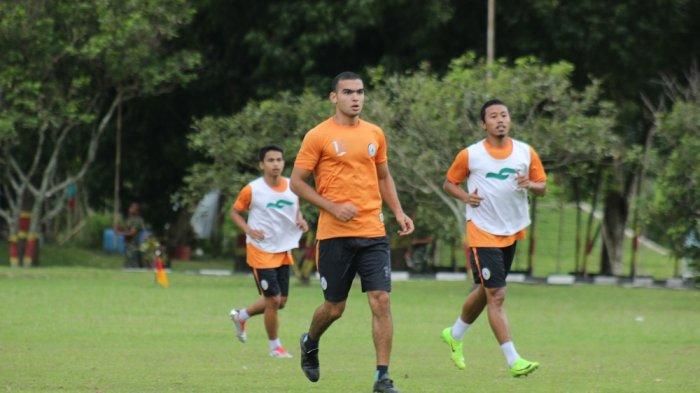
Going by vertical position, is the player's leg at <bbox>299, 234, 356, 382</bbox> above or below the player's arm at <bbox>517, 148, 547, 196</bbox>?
below

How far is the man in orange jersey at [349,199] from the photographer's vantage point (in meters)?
12.1

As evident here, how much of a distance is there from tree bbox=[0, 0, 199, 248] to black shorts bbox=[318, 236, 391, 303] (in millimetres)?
23861

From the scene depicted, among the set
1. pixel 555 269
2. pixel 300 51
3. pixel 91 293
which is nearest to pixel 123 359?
pixel 91 293

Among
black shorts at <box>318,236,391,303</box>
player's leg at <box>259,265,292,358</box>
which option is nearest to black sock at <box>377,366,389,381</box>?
black shorts at <box>318,236,391,303</box>

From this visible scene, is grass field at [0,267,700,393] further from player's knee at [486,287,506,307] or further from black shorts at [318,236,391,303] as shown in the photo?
black shorts at [318,236,391,303]

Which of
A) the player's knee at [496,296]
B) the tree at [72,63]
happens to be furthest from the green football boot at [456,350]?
the tree at [72,63]

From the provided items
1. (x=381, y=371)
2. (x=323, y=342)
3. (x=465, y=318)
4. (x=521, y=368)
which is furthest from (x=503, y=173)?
(x=323, y=342)

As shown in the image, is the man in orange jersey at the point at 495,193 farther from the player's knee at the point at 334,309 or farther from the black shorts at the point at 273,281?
the black shorts at the point at 273,281

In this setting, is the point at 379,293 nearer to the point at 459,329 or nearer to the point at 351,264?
the point at 351,264

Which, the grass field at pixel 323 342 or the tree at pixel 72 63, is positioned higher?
the tree at pixel 72 63

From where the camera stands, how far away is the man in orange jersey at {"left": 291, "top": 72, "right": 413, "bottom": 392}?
12141mm

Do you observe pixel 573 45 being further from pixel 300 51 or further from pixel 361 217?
pixel 361 217

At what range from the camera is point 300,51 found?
122 ft

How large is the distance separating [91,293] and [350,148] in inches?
651
